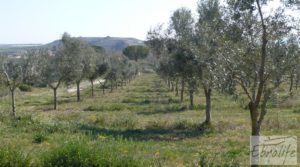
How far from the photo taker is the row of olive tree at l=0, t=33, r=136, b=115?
37531mm

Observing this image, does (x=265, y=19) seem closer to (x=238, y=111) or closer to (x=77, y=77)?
(x=238, y=111)

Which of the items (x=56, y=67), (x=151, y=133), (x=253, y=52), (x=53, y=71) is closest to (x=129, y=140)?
(x=151, y=133)

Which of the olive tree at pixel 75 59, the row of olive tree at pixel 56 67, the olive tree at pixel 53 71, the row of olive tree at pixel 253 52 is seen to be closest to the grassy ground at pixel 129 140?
the row of olive tree at pixel 253 52

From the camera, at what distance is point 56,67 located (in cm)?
5281

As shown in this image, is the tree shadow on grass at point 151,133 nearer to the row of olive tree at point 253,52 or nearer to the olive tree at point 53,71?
the row of olive tree at point 253,52

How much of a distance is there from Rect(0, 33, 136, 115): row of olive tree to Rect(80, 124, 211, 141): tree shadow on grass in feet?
29.5

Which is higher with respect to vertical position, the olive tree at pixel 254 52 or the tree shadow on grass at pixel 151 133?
the olive tree at pixel 254 52

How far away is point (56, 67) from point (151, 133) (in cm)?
3021

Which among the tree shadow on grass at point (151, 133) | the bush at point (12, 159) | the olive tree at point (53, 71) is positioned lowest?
the tree shadow on grass at point (151, 133)

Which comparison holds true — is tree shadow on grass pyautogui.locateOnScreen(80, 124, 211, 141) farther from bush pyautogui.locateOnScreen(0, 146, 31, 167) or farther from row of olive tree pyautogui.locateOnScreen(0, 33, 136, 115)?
bush pyautogui.locateOnScreen(0, 146, 31, 167)

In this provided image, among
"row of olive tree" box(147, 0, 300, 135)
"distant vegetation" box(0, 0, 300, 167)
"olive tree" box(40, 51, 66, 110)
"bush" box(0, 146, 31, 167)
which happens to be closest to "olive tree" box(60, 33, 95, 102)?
"olive tree" box(40, 51, 66, 110)

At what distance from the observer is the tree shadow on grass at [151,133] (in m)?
23.5

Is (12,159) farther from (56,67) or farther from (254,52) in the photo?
(56,67)

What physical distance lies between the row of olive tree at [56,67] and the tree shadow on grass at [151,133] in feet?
29.5
